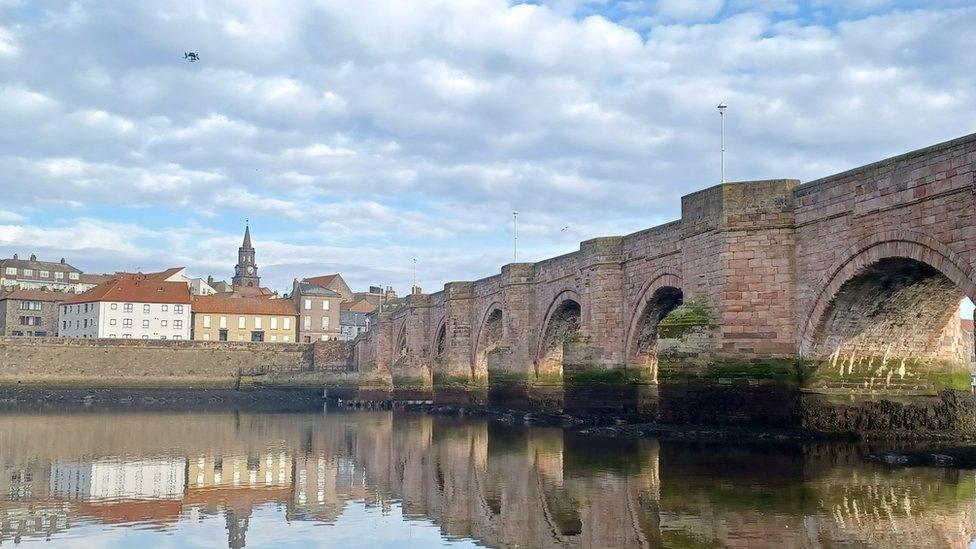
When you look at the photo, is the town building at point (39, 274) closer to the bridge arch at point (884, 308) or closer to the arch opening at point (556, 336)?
the arch opening at point (556, 336)

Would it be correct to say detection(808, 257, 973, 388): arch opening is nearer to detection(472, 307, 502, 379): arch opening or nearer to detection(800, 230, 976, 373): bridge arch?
detection(800, 230, 976, 373): bridge arch

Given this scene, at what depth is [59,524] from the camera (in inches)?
483

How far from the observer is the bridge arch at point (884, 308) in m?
18.9

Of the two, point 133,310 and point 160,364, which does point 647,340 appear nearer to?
point 160,364

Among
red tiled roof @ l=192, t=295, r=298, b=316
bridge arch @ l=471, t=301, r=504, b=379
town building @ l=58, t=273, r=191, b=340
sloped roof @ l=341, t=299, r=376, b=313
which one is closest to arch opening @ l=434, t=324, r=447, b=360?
bridge arch @ l=471, t=301, r=504, b=379

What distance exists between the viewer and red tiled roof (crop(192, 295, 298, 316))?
81500mm

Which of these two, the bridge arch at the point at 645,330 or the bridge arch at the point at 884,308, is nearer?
the bridge arch at the point at 884,308

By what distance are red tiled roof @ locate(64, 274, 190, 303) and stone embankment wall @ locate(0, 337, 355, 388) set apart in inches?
634

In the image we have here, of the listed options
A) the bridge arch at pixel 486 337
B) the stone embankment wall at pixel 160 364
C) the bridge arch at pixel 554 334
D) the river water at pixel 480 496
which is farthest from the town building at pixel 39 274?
the river water at pixel 480 496

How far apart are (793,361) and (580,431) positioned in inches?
291

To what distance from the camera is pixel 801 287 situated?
2127 cm

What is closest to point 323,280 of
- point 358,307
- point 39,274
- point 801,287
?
point 358,307

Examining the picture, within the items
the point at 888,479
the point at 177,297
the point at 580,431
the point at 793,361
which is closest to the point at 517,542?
the point at 888,479

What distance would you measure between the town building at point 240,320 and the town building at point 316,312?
1694 mm
